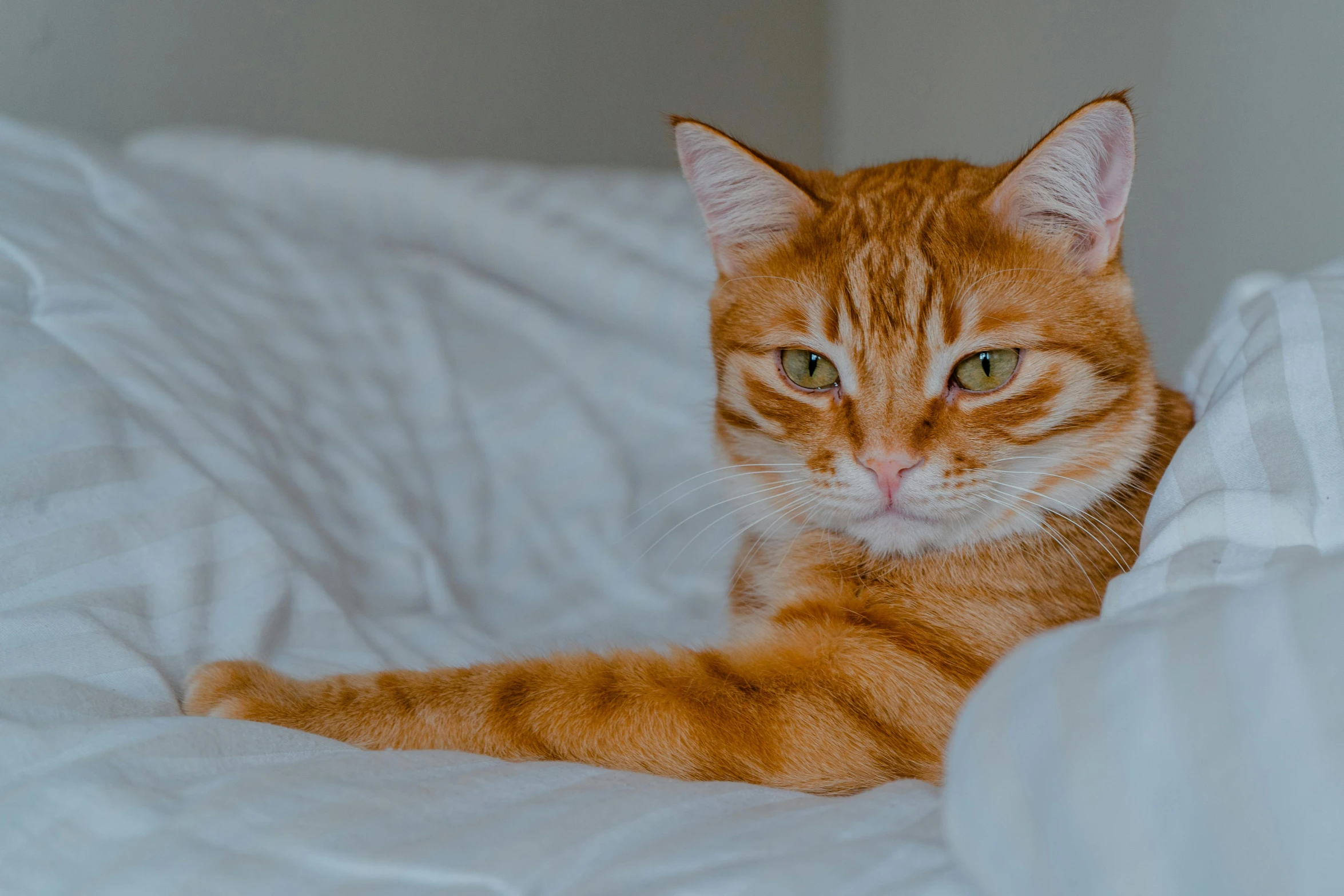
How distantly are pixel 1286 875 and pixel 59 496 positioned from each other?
1.44 meters

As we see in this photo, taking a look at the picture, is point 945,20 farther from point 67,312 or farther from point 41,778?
point 41,778

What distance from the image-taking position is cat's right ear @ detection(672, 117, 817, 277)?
5.02 feet

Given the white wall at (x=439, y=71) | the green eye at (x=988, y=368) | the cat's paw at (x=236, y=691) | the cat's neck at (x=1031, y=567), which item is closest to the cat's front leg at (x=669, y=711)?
the cat's paw at (x=236, y=691)

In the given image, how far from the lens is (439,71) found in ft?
10.1

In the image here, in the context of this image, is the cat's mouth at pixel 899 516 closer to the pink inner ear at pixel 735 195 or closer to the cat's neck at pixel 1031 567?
the cat's neck at pixel 1031 567

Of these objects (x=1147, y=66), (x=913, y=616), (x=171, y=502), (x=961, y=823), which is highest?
(x=1147, y=66)

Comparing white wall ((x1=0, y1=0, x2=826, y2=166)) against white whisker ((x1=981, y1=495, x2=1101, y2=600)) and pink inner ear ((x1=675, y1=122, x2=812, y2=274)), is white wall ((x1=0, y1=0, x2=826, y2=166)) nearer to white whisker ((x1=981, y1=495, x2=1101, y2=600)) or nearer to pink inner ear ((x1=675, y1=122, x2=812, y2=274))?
pink inner ear ((x1=675, y1=122, x2=812, y2=274))

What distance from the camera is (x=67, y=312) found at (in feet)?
5.51

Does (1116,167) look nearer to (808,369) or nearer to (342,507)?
(808,369)

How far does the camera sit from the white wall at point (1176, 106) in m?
2.17

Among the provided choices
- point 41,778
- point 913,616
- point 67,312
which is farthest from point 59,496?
point 913,616

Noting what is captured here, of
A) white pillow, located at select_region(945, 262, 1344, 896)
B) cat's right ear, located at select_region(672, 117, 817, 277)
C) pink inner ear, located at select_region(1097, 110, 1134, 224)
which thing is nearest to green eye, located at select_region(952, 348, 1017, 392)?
pink inner ear, located at select_region(1097, 110, 1134, 224)

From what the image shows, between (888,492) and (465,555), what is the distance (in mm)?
969

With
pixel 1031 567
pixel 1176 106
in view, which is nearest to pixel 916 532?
pixel 1031 567
